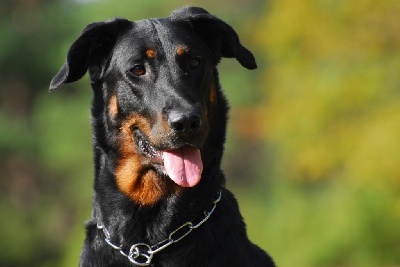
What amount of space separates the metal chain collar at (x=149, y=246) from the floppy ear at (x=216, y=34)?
3.39ft

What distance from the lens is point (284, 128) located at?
858 inches

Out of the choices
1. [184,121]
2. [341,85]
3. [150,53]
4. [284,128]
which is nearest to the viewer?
[184,121]

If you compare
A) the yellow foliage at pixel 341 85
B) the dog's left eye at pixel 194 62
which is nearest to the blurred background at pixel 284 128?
the yellow foliage at pixel 341 85

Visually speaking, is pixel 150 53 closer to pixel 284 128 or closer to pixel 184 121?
pixel 184 121

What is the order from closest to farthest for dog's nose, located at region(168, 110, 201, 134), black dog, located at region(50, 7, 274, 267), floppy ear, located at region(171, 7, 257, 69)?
dog's nose, located at region(168, 110, 201, 134) → black dog, located at region(50, 7, 274, 267) → floppy ear, located at region(171, 7, 257, 69)

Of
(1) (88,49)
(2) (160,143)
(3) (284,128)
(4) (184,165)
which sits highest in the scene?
(1) (88,49)

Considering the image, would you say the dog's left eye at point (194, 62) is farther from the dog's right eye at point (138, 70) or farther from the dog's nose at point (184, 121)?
Answer: the dog's nose at point (184, 121)

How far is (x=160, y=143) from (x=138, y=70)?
521mm

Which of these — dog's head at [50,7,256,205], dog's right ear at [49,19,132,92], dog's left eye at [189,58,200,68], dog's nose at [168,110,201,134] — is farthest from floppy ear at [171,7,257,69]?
dog's nose at [168,110,201,134]

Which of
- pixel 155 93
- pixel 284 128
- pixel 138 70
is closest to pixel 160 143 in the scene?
pixel 155 93

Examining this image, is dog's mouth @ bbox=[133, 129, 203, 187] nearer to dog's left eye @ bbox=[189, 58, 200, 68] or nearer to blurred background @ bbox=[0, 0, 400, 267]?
dog's left eye @ bbox=[189, 58, 200, 68]

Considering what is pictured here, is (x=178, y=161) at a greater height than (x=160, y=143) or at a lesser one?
lesser

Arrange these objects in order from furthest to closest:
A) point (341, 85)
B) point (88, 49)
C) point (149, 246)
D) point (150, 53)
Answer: point (341, 85), point (88, 49), point (150, 53), point (149, 246)

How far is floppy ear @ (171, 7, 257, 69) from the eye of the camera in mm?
5621
